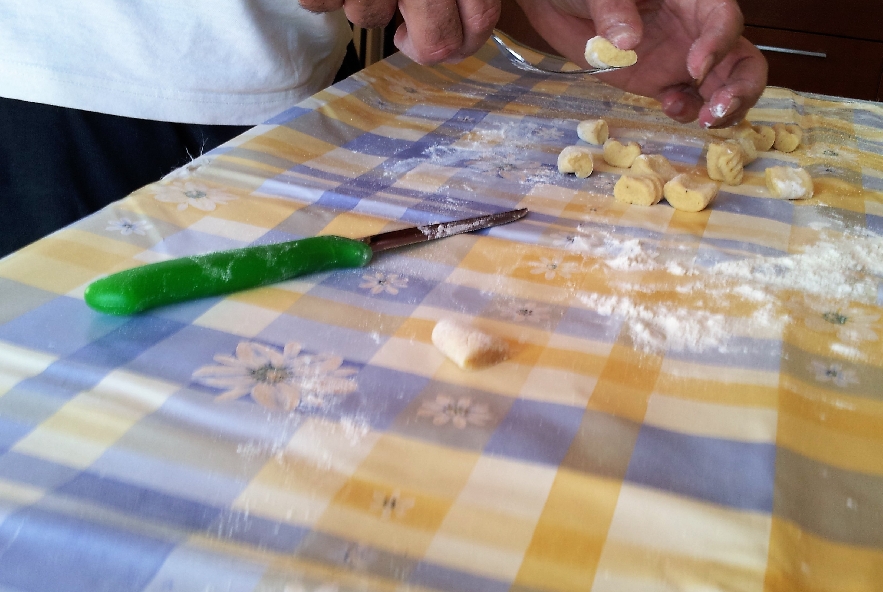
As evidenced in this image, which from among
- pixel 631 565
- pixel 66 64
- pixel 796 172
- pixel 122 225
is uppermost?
pixel 66 64

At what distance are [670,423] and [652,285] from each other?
0.69 feet

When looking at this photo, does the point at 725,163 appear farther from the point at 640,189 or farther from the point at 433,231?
the point at 433,231

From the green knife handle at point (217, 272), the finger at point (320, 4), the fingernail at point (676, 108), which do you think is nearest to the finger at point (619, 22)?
the fingernail at point (676, 108)

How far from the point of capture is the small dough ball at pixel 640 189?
2.78 ft

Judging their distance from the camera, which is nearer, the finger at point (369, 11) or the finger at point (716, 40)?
the finger at point (369, 11)

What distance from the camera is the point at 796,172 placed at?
2.99ft

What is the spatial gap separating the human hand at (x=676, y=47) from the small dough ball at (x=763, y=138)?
6 centimetres

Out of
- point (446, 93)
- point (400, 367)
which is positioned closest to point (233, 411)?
point (400, 367)

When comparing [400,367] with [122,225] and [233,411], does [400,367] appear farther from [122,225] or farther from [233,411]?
[122,225]

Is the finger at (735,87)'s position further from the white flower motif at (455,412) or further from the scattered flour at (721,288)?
the white flower motif at (455,412)

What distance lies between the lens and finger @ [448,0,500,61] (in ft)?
2.68

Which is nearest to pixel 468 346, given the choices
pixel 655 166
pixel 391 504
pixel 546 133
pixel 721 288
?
pixel 391 504

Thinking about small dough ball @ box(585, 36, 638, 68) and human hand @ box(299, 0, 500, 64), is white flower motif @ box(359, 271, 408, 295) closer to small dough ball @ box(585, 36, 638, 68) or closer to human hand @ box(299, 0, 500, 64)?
human hand @ box(299, 0, 500, 64)

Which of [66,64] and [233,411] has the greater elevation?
[66,64]
